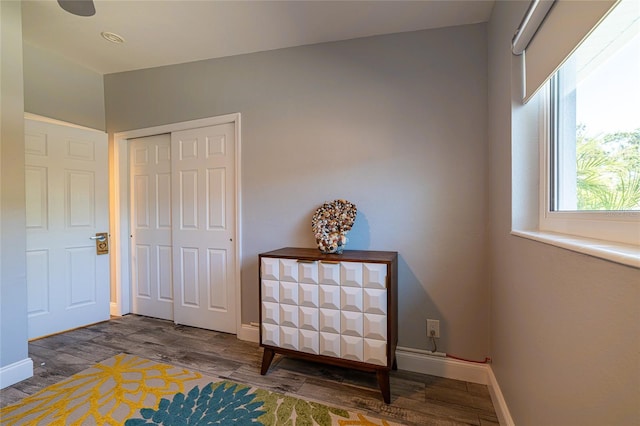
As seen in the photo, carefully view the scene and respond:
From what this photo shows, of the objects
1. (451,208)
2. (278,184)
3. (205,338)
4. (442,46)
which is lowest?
(205,338)

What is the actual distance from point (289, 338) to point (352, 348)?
44 cm

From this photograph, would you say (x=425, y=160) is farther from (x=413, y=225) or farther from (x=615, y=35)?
(x=615, y=35)

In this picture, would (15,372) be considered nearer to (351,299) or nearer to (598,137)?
(351,299)

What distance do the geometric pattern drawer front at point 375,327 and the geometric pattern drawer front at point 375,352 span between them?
0.03 meters

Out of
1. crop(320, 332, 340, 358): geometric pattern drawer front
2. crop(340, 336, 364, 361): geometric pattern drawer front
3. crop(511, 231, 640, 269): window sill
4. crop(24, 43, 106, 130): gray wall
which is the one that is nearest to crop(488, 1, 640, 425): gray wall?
crop(511, 231, 640, 269): window sill

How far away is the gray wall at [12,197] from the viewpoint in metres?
1.72

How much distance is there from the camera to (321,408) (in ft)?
4.96

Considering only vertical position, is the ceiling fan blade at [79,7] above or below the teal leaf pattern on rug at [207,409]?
above

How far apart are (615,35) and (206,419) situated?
7.67 feet

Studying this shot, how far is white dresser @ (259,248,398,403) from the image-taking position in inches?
62.6

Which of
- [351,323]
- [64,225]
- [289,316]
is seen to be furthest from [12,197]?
[351,323]

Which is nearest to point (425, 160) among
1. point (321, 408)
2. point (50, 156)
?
point (321, 408)

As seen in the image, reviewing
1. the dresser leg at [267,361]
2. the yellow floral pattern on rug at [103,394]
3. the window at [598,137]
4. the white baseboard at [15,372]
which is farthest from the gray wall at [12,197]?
the window at [598,137]

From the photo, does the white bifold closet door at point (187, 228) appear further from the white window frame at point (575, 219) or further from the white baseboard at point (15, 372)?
the white window frame at point (575, 219)
